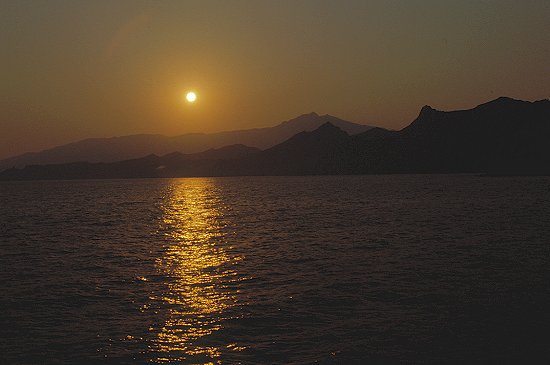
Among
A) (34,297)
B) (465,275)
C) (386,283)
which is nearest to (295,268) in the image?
(386,283)

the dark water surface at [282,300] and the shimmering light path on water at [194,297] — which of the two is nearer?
the dark water surface at [282,300]

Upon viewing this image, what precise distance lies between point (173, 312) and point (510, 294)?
17.4 meters

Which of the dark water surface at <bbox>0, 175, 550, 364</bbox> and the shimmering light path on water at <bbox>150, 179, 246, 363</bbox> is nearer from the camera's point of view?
the dark water surface at <bbox>0, 175, 550, 364</bbox>

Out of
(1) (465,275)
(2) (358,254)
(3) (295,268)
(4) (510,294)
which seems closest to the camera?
(4) (510,294)

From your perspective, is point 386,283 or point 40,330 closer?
point 40,330

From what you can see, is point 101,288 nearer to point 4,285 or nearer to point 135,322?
point 4,285

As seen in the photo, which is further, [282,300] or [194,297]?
[194,297]

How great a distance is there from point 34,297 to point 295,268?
16.7 m

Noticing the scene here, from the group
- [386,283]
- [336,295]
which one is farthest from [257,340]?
[386,283]

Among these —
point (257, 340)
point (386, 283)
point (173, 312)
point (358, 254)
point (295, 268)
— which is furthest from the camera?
point (358, 254)

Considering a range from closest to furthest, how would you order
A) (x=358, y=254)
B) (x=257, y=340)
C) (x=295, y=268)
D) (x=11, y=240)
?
(x=257, y=340) → (x=295, y=268) → (x=358, y=254) → (x=11, y=240)

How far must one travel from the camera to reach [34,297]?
88.3 ft

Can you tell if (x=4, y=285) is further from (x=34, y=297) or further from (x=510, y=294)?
(x=510, y=294)

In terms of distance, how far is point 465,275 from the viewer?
30.8 meters
